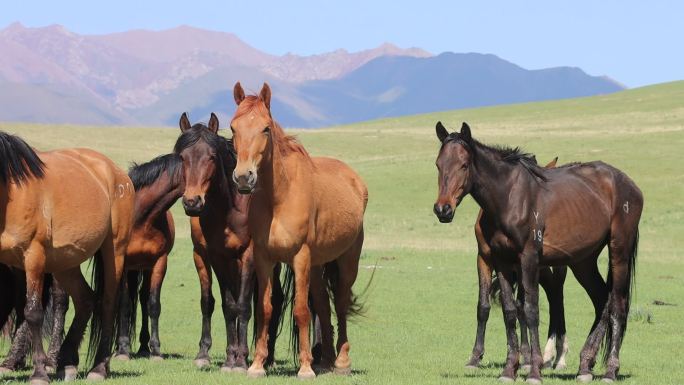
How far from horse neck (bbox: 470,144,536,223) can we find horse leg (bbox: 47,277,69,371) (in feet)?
12.9

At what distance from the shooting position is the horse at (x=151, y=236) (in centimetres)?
1166

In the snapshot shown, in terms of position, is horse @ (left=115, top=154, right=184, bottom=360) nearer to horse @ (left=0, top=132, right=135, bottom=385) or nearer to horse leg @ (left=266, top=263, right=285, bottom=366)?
horse leg @ (left=266, top=263, right=285, bottom=366)

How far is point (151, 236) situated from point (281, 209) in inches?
111

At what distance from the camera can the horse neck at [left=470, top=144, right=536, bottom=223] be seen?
9.98 m

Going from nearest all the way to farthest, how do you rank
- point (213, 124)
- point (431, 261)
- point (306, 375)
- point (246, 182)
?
1. point (246, 182)
2. point (306, 375)
3. point (213, 124)
4. point (431, 261)

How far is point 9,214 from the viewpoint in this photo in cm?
831

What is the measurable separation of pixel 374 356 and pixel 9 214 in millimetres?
5247

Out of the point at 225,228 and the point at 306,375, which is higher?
the point at 225,228

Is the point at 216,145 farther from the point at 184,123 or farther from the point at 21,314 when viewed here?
the point at 21,314

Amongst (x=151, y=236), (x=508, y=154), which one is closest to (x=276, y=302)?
(x=151, y=236)

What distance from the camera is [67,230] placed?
8820 millimetres

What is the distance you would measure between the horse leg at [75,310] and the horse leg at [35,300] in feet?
2.78

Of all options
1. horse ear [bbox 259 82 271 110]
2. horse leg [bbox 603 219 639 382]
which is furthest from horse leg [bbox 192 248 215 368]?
horse leg [bbox 603 219 639 382]

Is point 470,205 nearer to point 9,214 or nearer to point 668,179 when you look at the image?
point 668,179
